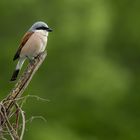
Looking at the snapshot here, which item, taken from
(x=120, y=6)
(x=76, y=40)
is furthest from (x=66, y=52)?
(x=120, y=6)

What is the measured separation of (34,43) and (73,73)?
9.13 m

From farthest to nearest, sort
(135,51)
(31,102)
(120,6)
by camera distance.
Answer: (120,6)
(135,51)
(31,102)

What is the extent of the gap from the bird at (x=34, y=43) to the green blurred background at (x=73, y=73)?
773 centimetres

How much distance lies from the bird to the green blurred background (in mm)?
7733

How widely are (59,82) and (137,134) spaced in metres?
1.80

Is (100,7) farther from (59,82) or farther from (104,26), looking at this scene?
(59,82)

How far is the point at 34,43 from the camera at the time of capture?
20.4 feet

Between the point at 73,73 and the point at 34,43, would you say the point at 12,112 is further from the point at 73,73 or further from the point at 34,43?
the point at 73,73

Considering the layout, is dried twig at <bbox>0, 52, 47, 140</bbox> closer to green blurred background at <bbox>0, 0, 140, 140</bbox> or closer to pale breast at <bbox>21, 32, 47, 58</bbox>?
pale breast at <bbox>21, 32, 47, 58</bbox>

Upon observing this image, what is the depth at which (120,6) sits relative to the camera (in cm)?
1798

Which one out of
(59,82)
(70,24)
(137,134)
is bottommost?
(137,134)

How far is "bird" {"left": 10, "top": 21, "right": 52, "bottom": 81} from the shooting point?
6051mm

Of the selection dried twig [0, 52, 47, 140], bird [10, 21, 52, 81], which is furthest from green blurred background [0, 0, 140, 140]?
dried twig [0, 52, 47, 140]

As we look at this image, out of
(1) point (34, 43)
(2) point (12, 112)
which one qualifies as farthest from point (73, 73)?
(2) point (12, 112)
